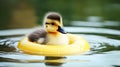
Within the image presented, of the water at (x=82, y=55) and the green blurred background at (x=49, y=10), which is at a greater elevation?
the green blurred background at (x=49, y=10)

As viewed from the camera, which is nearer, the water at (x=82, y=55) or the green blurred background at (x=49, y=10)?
the water at (x=82, y=55)

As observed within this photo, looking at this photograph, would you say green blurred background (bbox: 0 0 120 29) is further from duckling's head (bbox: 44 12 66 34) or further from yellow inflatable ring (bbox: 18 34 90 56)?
duckling's head (bbox: 44 12 66 34)

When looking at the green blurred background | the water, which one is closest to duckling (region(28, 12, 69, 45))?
the water

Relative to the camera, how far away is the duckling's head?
843 centimetres

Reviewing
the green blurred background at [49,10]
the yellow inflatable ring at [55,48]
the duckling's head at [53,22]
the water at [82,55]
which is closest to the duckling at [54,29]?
the duckling's head at [53,22]

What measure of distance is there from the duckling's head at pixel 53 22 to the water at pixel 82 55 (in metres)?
Result: 0.59

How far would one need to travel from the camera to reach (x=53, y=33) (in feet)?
28.1

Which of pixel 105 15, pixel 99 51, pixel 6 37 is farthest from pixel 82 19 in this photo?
pixel 99 51

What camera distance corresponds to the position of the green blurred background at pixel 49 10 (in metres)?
13.1

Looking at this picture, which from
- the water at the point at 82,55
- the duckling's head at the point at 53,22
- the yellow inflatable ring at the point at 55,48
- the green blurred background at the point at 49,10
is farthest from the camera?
the green blurred background at the point at 49,10

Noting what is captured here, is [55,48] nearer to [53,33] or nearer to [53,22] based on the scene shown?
[53,33]

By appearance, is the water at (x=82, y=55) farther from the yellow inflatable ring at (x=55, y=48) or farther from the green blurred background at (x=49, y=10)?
the green blurred background at (x=49, y=10)

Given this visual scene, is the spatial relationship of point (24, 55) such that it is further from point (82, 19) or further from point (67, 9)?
point (67, 9)

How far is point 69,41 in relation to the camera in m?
8.95
